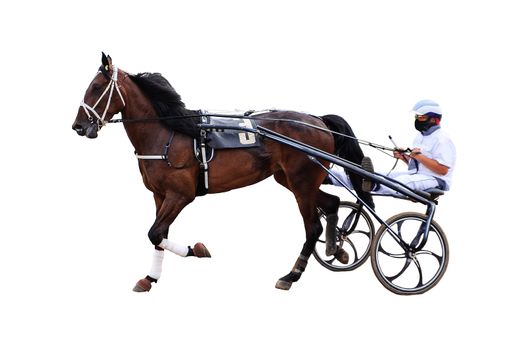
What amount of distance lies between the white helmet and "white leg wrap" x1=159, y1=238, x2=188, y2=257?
9.42 ft

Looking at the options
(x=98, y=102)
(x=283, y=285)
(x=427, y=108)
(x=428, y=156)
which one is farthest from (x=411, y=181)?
(x=98, y=102)

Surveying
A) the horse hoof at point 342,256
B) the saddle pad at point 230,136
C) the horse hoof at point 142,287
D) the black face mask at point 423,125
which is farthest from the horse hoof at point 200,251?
the black face mask at point 423,125

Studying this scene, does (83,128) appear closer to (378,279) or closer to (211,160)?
(211,160)

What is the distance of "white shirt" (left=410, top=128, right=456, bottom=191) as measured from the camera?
900 centimetres

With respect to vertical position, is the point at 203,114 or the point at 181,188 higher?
the point at 203,114

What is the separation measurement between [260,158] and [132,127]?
142cm

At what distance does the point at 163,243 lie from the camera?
9117 millimetres

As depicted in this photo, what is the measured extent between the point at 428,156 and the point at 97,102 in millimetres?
3480

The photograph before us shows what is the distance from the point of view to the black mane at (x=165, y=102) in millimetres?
9141

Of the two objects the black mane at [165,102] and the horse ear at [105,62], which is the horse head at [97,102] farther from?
the black mane at [165,102]

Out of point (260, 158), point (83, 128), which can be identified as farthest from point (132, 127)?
point (260, 158)

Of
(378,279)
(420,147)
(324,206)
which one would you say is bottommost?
(378,279)

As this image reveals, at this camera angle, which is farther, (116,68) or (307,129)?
(307,129)

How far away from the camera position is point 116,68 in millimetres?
8969
